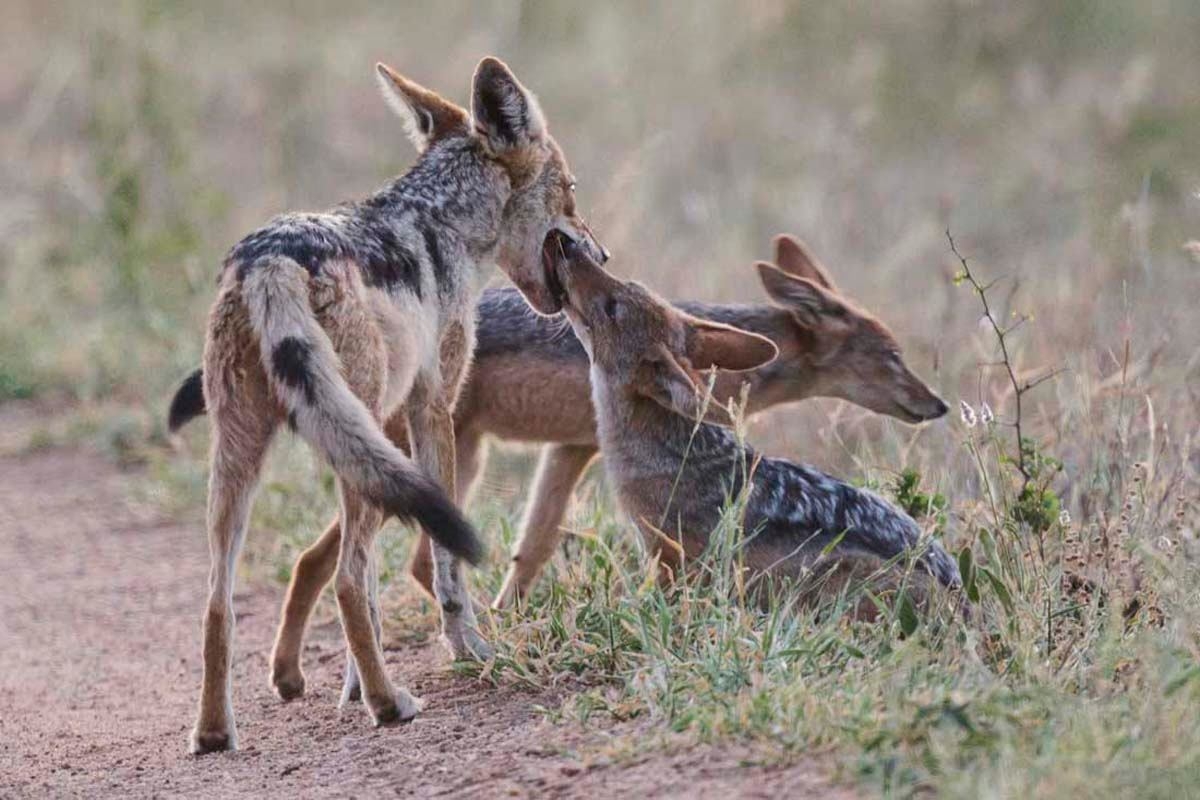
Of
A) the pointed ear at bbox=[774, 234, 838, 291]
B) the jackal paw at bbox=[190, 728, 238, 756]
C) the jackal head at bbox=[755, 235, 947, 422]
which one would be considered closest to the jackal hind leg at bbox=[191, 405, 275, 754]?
the jackal paw at bbox=[190, 728, 238, 756]

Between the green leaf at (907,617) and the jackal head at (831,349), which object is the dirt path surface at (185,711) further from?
the jackal head at (831,349)

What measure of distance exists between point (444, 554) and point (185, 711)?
0.95m

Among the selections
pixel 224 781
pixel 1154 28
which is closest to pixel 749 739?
pixel 224 781

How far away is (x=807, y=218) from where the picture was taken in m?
11.4

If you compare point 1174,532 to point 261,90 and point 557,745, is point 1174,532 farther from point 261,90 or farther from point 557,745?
point 261,90

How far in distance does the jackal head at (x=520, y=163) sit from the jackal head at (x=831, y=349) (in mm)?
1221

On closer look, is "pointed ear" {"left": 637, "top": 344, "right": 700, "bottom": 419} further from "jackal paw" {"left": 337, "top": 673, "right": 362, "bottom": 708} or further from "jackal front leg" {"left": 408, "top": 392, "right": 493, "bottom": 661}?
"jackal paw" {"left": 337, "top": 673, "right": 362, "bottom": 708}

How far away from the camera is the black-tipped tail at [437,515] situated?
4.32m

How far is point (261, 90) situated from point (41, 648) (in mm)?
8033

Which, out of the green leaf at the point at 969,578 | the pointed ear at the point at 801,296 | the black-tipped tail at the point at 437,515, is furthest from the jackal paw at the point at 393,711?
the pointed ear at the point at 801,296

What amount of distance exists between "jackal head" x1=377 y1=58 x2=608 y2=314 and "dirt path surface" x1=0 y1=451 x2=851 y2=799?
128 centimetres

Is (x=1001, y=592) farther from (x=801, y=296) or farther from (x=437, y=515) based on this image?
(x=801, y=296)

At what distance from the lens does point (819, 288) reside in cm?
703

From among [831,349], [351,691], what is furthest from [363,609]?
[831,349]
